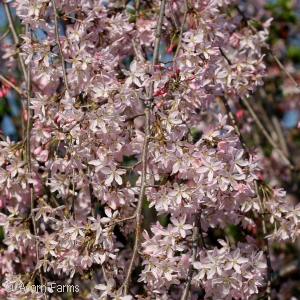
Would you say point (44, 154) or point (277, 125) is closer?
point (44, 154)

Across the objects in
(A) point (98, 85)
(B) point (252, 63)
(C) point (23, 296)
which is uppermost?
(A) point (98, 85)

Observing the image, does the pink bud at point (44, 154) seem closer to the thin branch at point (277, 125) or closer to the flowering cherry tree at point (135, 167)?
the flowering cherry tree at point (135, 167)

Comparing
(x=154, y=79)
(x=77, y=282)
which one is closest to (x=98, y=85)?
(x=154, y=79)

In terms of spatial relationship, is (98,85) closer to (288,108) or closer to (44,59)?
(44,59)

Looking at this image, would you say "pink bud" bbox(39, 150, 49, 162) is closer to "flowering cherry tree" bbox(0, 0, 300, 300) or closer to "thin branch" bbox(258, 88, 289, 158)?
"flowering cherry tree" bbox(0, 0, 300, 300)

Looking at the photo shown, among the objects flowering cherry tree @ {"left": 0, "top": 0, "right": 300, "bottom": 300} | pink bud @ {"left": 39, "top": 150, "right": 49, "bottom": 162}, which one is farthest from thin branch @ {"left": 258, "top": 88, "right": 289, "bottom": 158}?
pink bud @ {"left": 39, "top": 150, "right": 49, "bottom": 162}

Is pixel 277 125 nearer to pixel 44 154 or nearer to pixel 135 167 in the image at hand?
pixel 135 167

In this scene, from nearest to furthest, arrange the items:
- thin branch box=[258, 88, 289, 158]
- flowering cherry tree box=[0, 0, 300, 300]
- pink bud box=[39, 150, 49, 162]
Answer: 1. flowering cherry tree box=[0, 0, 300, 300]
2. pink bud box=[39, 150, 49, 162]
3. thin branch box=[258, 88, 289, 158]

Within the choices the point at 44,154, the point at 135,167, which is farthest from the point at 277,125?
the point at 44,154
